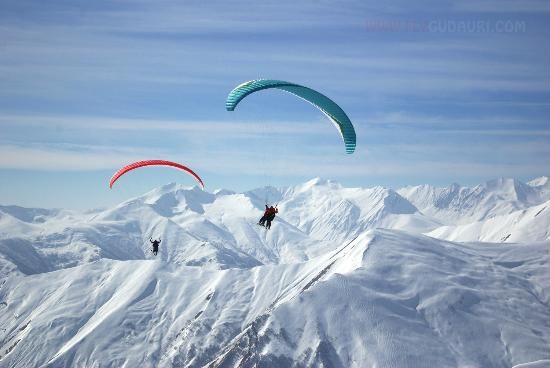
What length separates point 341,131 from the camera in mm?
65688

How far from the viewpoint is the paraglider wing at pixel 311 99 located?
6359 centimetres

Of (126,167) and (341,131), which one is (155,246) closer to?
(126,167)

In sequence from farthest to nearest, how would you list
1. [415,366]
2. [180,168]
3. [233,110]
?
[415,366] → [180,168] → [233,110]

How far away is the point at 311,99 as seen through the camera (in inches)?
2586

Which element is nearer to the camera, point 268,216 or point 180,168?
point 268,216

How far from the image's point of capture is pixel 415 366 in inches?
7451

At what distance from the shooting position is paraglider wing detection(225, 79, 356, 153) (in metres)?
63.6

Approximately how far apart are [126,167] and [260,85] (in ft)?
69.3

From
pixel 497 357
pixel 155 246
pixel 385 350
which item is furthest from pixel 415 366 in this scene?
pixel 155 246

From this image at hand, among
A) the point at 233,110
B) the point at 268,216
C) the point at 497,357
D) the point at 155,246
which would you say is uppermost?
the point at 233,110

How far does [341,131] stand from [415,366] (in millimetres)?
141704

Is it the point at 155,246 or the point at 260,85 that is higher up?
the point at 260,85

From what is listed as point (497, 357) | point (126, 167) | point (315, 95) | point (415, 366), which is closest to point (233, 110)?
point (315, 95)

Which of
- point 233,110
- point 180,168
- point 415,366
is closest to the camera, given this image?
point 233,110
